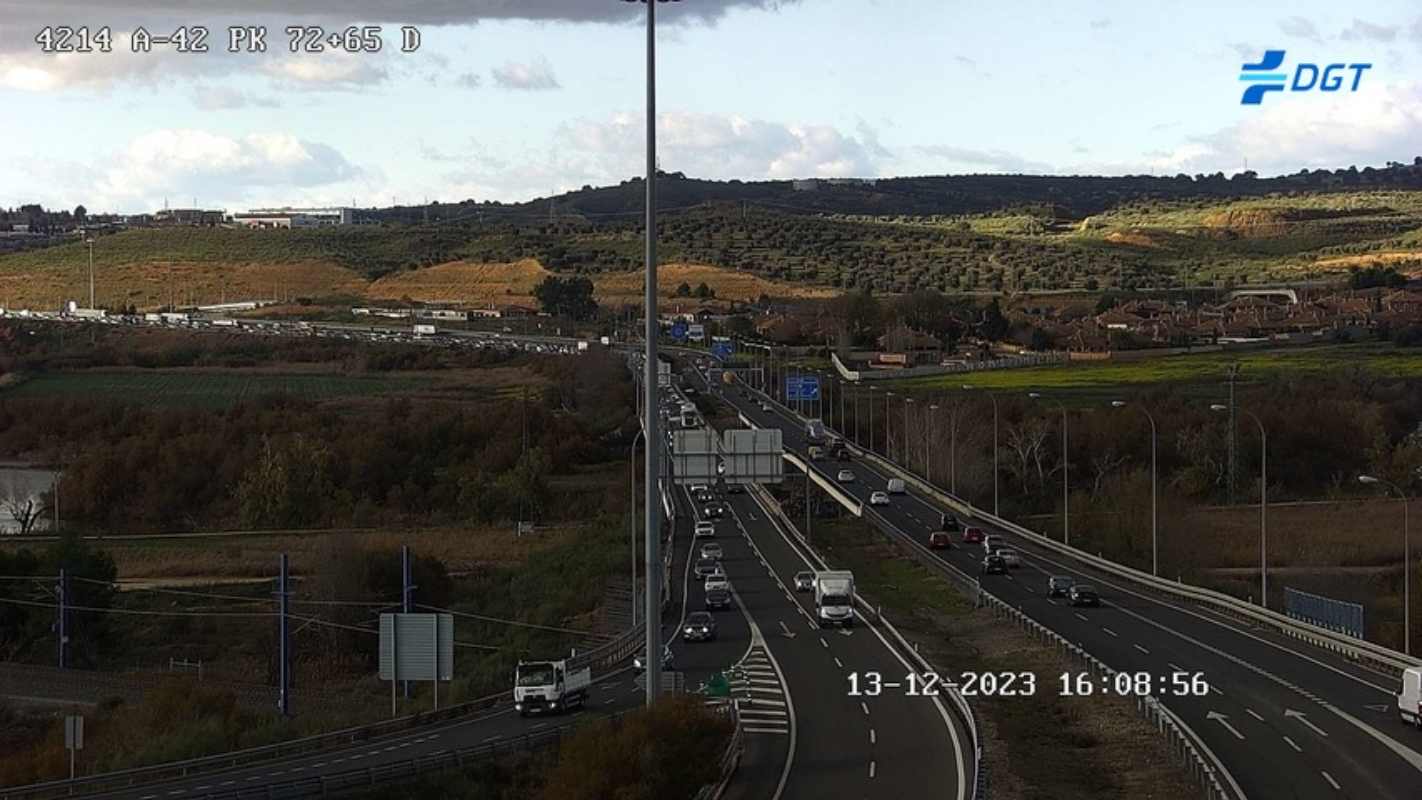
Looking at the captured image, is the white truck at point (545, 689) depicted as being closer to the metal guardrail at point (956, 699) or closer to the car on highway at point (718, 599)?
the metal guardrail at point (956, 699)

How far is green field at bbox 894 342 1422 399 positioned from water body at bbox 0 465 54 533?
5396 cm

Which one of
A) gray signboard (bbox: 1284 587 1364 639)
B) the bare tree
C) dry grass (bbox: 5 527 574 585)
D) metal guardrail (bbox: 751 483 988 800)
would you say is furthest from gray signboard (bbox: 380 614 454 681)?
the bare tree

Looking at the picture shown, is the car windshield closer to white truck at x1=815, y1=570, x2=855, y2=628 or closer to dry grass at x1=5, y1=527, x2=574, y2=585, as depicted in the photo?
white truck at x1=815, y1=570, x2=855, y2=628

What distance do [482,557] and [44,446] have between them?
45790 millimetres

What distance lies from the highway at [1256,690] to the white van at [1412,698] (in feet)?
0.76

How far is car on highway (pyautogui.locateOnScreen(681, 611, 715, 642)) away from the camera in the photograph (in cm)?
4394

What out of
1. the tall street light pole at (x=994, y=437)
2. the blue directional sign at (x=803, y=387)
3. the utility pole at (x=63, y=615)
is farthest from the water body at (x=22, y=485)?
the tall street light pole at (x=994, y=437)

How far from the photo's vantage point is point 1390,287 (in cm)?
17200

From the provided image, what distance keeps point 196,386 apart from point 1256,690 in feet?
341

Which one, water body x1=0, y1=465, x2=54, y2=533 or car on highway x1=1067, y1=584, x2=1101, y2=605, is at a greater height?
car on highway x1=1067, y1=584, x2=1101, y2=605

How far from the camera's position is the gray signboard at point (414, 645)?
Answer: 119 feet

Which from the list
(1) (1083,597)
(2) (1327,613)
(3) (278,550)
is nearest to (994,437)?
(3) (278,550)

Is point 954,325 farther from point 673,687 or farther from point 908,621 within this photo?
point 673,687

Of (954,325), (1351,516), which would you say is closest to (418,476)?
(1351,516)
